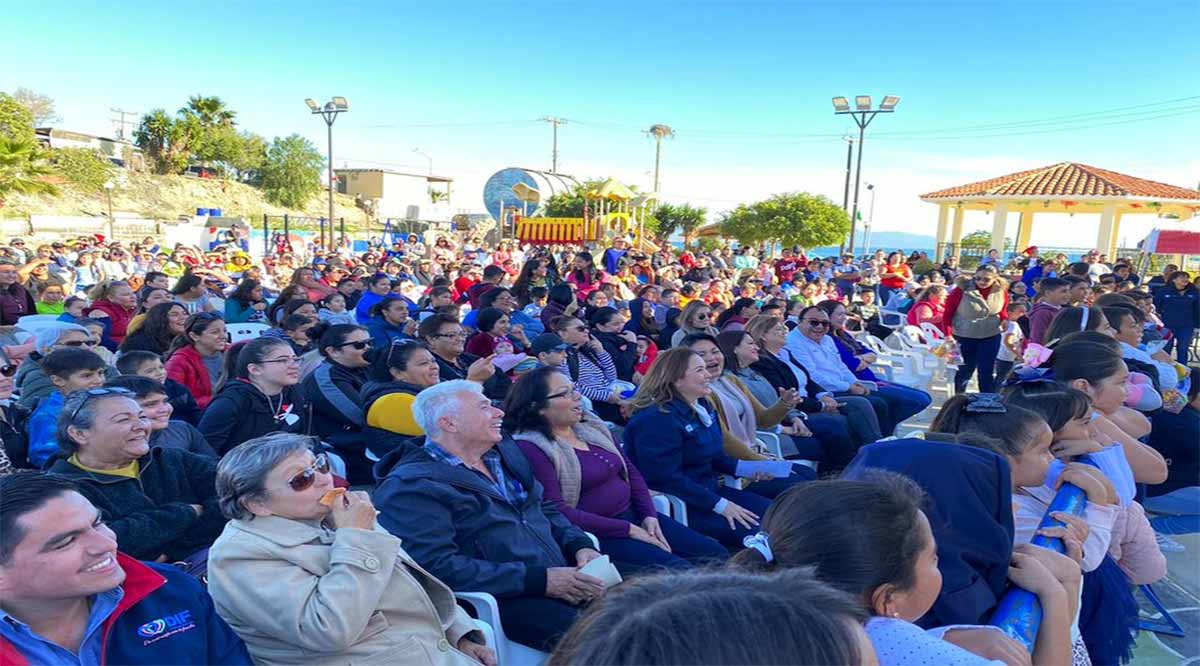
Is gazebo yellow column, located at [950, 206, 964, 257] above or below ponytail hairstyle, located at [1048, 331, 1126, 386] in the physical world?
above

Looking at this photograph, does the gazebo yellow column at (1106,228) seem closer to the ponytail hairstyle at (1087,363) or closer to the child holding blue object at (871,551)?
the ponytail hairstyle at (1087,363)

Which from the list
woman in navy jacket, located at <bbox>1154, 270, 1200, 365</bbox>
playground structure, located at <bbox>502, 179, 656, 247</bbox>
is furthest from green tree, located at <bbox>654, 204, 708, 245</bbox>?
woman in navy jacket, located at <bbox>1154, 270, 1200, 365</bbox>

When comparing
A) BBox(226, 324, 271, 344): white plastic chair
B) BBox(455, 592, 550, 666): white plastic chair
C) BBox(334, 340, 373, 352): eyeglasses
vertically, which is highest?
BBox(334, 340, 373, 352): eyeglasses

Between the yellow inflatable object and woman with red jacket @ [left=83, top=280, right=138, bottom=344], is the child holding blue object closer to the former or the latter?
the yellow inflatable object

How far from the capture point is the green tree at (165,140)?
42000 mm

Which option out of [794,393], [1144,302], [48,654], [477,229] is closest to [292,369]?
[48,654]

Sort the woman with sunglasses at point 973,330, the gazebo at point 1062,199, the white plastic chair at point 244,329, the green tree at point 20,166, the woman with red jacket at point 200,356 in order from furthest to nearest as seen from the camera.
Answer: the green tree at point 20,166 → the gazebo at point 1062,199 → the woman with sunglasses at point 973,330 → the white plastic chair at point 244,329 → the woman with red jacket at point 200,356

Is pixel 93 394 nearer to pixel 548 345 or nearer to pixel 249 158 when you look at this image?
pixel 548 345

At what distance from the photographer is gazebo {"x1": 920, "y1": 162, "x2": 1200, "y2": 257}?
21714 millimetres

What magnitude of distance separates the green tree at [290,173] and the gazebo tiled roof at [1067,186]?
3875cm

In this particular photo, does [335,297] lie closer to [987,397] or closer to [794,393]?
[794,393]

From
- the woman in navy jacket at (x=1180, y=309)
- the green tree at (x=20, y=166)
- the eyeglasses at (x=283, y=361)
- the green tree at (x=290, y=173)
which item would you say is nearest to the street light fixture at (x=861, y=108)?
the woman in navy jacket at (x=1180, y=309)

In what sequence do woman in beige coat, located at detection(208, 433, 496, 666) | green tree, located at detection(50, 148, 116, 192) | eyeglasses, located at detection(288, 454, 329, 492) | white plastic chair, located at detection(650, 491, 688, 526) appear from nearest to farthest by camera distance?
1. woman in beige coat, located at detection(208, 433, 496, 666)
2. eyeglasses, located at detection(288, 454, 329, 492)
3. white plastic chair, located at detection(650, 491, 688, 526)
4. green tree, located at detection(50, 148, 116, 192)

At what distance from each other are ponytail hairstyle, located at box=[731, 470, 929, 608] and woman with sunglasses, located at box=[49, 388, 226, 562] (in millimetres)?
2079
